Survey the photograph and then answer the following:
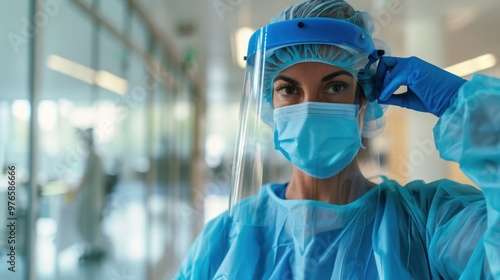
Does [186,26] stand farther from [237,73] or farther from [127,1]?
[237,73]

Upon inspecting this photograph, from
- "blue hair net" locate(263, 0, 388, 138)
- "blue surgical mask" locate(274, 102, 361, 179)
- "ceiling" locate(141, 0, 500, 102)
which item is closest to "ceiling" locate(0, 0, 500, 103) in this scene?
"ceiling" locate(141, 0, 500, 102)

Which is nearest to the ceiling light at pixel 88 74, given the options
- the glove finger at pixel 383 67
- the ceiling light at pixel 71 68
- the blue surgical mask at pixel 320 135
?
the ceiling light at pixel 71 68

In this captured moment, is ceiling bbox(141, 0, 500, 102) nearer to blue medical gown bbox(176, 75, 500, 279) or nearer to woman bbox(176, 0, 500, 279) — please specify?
woman bbox(176, 0, 500, 279)

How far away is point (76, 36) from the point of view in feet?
7.95

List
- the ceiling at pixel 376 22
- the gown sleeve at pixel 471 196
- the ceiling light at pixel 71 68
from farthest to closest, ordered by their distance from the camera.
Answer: the ceiling light at pixel 71 68 < the ceiling at pixel 376 22 < the gown sleeve at pixel 471 196

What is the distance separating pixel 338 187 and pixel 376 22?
70cm

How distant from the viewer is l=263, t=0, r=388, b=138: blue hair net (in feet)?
2.86

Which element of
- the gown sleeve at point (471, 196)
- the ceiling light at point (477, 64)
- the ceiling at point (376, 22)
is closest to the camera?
the gown sleeve at point (471, 196)

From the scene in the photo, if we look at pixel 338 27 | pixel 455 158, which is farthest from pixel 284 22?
pixel 455 158

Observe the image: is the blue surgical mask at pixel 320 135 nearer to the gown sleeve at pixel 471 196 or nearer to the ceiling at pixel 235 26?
the gown sleeve at pixel 471 196

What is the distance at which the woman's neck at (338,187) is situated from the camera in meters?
0.93

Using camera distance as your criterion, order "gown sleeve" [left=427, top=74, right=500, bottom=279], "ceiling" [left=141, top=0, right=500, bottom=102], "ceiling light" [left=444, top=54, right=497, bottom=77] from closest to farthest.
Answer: "gown sleeve" [left=427, top=74, right=500, bottom=279]
"ceiling light" [left=444, top=54, right=497, bottom=77]
"ceiling" [left=141, top=0, right=500, bottom=102]

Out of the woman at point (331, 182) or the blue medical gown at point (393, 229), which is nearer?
the blue medical gown at point (393, 229)

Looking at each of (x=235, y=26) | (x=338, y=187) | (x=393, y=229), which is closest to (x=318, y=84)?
(x=338, y=187)
